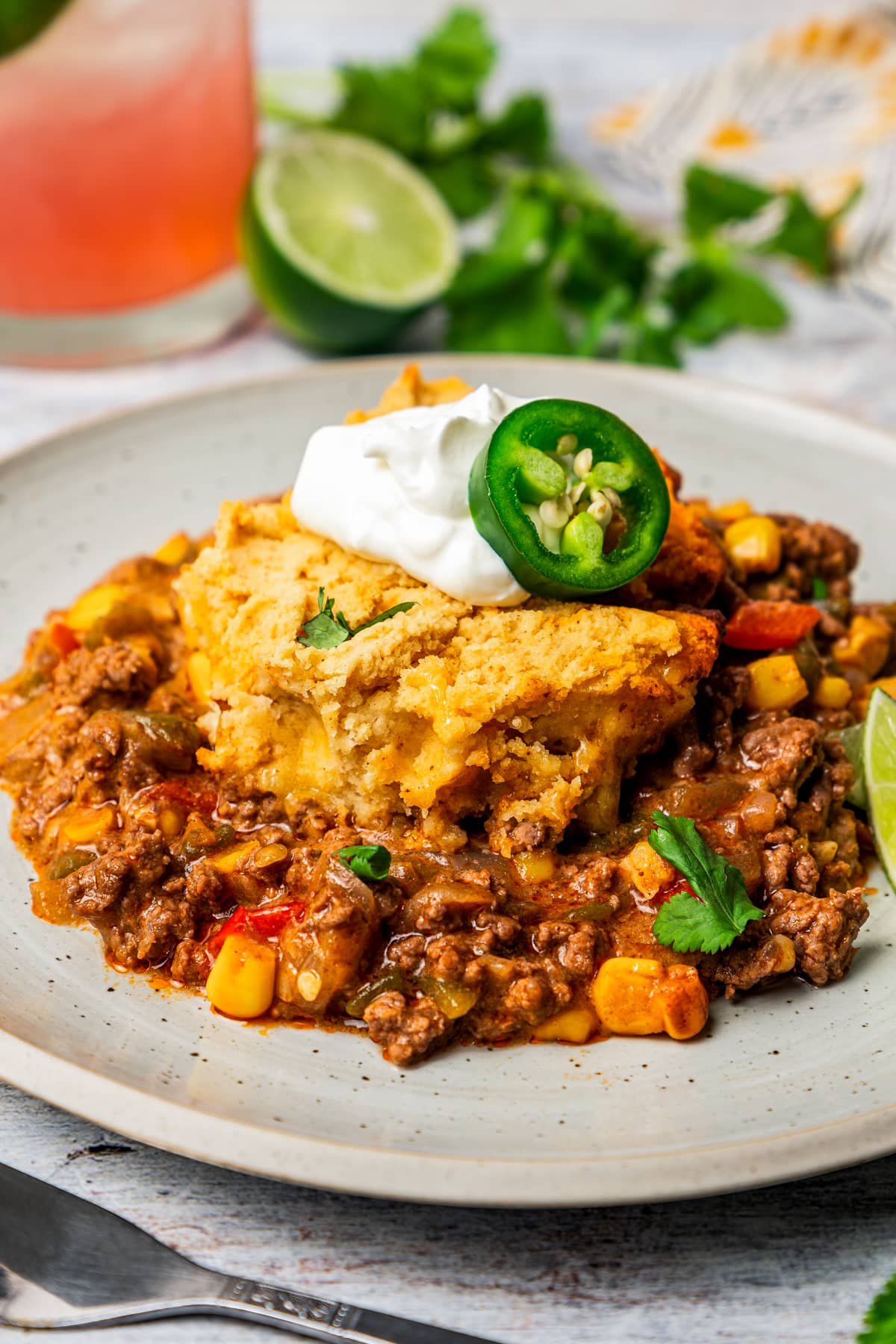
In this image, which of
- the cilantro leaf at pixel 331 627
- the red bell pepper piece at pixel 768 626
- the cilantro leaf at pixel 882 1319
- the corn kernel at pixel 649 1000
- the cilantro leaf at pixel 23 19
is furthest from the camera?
the cilantro leaf at pixel 23 19

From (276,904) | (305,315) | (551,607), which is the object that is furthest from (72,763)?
(305,315)

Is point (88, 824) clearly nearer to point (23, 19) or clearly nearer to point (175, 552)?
point (175, 552)

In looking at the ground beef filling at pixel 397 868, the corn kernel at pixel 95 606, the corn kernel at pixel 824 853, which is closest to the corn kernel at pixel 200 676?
the ground beef filling at pixel 397 868

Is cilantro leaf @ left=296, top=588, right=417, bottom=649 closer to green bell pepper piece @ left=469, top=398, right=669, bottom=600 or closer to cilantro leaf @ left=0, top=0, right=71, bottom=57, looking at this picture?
green bell pepper piece @ left=469, top=398, right=669, bottom=600

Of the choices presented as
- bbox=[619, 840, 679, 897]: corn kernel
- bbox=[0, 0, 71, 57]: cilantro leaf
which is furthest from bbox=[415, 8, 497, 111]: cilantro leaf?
bbox=[619, 840, 679, 897]: corn kernel

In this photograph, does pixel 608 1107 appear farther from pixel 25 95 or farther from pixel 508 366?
pixel 25 95

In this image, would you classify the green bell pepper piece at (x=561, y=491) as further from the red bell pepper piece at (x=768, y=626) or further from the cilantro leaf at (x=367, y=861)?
the cilantro leaf at (x=367, y=861)
